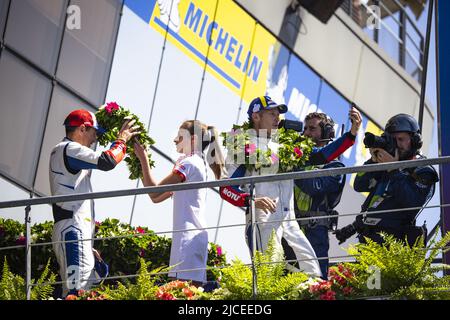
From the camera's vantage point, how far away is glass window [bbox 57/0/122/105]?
13672 mm

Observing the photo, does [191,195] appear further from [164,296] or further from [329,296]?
[329,296]

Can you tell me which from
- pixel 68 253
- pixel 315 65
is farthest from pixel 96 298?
pixel 315 65

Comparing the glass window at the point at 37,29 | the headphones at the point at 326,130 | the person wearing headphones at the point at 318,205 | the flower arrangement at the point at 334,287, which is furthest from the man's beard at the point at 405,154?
the glass window at the point at 37,29

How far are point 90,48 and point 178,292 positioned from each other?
665 centimetres

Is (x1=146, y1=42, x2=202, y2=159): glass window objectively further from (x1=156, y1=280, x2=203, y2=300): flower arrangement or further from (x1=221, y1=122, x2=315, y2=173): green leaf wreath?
(x1=156, y1=280, x2=203, y2=300): flower arrangement

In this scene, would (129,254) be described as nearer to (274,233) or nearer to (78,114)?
(78,114)

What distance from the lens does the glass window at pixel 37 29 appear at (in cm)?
1276

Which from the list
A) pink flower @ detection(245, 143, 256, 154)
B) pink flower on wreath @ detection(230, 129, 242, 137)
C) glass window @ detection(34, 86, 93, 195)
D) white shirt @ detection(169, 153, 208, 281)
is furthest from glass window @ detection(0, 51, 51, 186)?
pink flower @ detection(245, 143, 256, 154)

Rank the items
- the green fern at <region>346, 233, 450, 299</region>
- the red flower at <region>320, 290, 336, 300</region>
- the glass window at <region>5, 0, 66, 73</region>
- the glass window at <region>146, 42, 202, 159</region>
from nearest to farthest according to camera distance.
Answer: the green fern at <region>346, 233, 450, 299</region> → the red flower at <region>320, 290, 336, 300</region> → the glass window at <region>5, 0, 66, 73</region> → the glass window at <region>146, 42, 202, 159</region>

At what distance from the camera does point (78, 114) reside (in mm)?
9281

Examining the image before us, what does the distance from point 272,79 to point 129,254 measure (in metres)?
8.48

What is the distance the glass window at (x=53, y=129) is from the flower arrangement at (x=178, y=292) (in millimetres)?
5287

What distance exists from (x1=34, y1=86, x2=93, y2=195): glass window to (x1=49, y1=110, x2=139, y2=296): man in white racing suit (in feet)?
12.4
